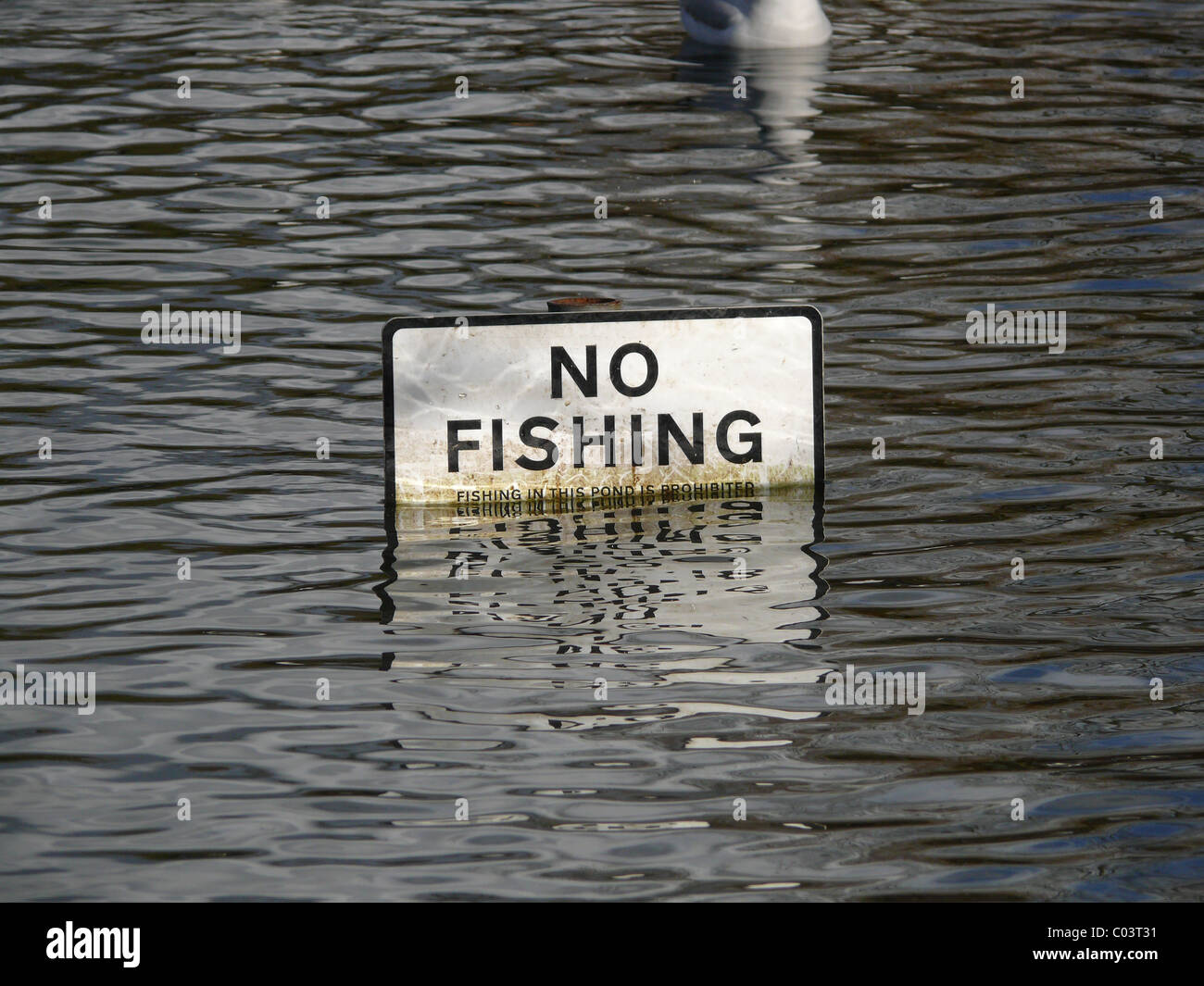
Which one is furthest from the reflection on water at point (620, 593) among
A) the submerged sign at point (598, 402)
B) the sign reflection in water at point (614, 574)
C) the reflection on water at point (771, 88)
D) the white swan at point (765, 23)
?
the white swan at point (765, 23)

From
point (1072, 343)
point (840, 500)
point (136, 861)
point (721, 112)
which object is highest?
point (721, 112)

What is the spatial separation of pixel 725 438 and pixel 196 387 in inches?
104

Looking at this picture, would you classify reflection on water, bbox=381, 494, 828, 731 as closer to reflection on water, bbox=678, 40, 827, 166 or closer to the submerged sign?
the submerged sign

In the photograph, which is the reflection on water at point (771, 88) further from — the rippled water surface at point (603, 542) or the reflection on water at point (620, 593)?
the reflection on water at point (620, 593)

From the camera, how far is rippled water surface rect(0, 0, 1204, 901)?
439 centimetres

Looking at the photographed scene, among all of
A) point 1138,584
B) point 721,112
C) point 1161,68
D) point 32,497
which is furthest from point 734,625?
point 1161,68

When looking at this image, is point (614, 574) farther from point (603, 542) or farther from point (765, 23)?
point (765, 23)

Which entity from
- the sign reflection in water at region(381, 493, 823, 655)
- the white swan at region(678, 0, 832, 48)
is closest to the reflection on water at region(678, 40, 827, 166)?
the white swan at region(678, 0, 832, 48)

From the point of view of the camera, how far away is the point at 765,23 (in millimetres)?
16547

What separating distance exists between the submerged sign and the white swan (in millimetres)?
10850

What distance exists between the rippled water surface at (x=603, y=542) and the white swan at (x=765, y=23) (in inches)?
128

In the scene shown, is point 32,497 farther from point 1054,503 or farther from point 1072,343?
point 1072,343

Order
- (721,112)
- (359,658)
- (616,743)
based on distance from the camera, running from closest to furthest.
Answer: (616,743) → (359,658) → (721,112)

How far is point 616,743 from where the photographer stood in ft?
15.8
